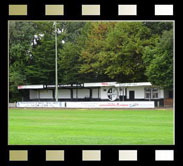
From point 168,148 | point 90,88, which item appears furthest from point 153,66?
point 168,148

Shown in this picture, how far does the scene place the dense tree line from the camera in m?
37.7

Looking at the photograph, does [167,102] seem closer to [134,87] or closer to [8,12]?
[134,87]

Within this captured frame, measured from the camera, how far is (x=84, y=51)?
137 ft

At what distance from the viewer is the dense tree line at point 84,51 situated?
124 ft

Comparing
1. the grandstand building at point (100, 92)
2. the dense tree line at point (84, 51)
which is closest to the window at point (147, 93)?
the grandstand building at point (100, 92)

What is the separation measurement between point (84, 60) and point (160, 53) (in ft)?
34.9

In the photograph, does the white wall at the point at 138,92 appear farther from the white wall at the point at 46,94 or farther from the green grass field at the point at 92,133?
the green grass field at the point at 92,133

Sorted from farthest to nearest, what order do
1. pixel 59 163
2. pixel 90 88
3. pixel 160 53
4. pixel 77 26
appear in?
pixel 77 26 < pixel 90 88 < pixel 160 53 < pixel 59 163

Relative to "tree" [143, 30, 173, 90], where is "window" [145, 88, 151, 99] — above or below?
below

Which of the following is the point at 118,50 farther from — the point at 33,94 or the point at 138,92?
the point at 33,94

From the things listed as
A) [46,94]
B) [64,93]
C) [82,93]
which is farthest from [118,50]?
[46,94]

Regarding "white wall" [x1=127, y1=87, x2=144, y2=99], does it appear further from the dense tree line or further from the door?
the dense tree line

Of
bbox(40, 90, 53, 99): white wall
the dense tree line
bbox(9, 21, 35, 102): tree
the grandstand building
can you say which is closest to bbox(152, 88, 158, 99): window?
the grandstand building

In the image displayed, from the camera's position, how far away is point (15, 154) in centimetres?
387
